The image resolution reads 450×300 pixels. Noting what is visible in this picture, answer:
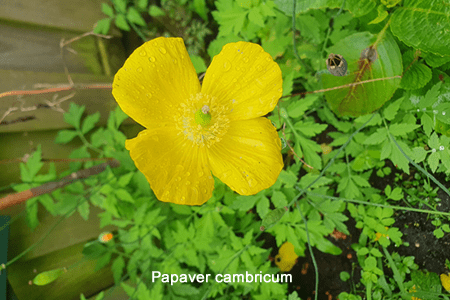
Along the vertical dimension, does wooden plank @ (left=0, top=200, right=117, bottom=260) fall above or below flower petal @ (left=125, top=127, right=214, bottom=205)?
below

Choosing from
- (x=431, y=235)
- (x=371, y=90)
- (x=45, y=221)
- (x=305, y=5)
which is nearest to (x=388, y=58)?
(x=371, y=90)

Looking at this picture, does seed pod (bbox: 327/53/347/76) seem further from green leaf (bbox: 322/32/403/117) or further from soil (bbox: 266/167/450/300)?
soil (bbox: 266/167/450/300)

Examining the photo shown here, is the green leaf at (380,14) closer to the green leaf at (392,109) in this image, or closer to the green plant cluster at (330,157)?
the green plant cluster at (330,157)

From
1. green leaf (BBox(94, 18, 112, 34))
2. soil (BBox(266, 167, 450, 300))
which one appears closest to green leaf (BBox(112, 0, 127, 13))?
green leaf (BBox(94, 18, 112, 34))

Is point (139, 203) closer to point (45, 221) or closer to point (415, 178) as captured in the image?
point (45, 221)

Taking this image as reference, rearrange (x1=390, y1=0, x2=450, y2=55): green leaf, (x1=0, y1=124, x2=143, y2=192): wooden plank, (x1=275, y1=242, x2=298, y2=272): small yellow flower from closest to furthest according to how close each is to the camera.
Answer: (x1=390, y1=0, x2=450, y2=55): green leaf → (x1=0, y1=124, x2=143, y2=192): wooden plank → (x1=275, y1=242, x2=298, y2=272): small yellow flower

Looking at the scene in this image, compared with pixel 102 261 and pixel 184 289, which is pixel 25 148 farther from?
pixel 184 289

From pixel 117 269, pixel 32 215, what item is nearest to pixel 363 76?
pixel 117 269

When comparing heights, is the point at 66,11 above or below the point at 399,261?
above

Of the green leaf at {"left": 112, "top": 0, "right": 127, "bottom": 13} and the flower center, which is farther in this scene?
the green leaf at {"left": 112, "top": 0, "right": 127, "bottom": 13}
